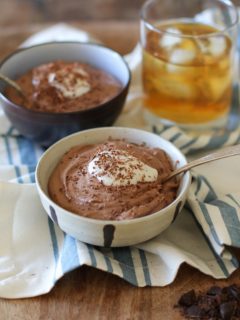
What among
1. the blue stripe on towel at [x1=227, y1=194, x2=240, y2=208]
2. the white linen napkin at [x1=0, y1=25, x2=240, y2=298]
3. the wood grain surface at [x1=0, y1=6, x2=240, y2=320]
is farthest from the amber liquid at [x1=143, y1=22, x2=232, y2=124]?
the wood grain surface at [x1=0, y1=6, x2=240, y2=320]

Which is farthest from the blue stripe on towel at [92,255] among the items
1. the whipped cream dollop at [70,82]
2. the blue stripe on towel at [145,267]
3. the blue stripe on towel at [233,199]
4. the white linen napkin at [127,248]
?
the whipped cream dollop at [70,82]

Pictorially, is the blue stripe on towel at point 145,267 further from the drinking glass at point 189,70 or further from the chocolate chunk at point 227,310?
the drinking glass at point 189,70

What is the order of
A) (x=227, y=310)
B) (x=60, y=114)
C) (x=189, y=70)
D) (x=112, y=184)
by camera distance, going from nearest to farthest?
(x=227, y=310)
(x=112, y=184)
(x=60, y=114)
(x=189, y=70)

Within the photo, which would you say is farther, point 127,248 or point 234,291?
point 127,248

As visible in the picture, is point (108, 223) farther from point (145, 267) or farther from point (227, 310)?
point (227, 310)

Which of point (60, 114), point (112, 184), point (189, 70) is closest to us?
point (112, 184)

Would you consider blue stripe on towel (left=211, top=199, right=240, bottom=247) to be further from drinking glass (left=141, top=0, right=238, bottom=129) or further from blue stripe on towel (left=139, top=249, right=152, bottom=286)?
drinking glass (left=141, top=0, right=238, bottom=129)

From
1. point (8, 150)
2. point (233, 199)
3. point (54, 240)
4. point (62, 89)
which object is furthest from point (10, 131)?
point (233, 199)
